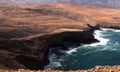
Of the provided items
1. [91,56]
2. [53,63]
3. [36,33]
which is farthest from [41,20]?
[53,63]

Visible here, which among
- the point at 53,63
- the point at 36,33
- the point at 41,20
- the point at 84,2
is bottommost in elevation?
the point at 84,2

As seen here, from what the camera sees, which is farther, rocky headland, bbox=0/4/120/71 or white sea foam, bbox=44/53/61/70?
white sea foam, bbox=44/53/61/70

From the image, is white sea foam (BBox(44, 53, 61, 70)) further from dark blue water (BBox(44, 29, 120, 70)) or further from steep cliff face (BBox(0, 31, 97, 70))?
steep cliff face (BBox(0, 31, 97, 70))

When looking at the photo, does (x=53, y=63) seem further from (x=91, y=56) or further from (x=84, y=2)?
(x=84, y=2)

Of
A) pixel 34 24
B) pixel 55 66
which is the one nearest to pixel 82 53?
pixel 55 66

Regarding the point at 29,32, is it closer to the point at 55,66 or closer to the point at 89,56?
the point at 89,56

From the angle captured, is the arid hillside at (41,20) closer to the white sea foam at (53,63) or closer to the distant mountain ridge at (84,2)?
the white sea foam at (53,63)

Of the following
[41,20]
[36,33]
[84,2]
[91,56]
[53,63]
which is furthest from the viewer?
[84,2]

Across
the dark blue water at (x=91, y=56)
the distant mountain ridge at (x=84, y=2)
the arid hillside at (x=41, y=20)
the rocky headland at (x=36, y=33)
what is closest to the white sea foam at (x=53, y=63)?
the dark blue water at (x=91, y=56)

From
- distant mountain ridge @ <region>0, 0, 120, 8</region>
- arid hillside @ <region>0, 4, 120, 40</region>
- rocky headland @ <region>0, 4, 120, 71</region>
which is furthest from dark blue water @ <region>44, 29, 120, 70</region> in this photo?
distant mountain ridge @ <region>0, 0, 120, 8</region>

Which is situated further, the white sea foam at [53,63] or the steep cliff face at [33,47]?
the white sea foam at [53,63]
